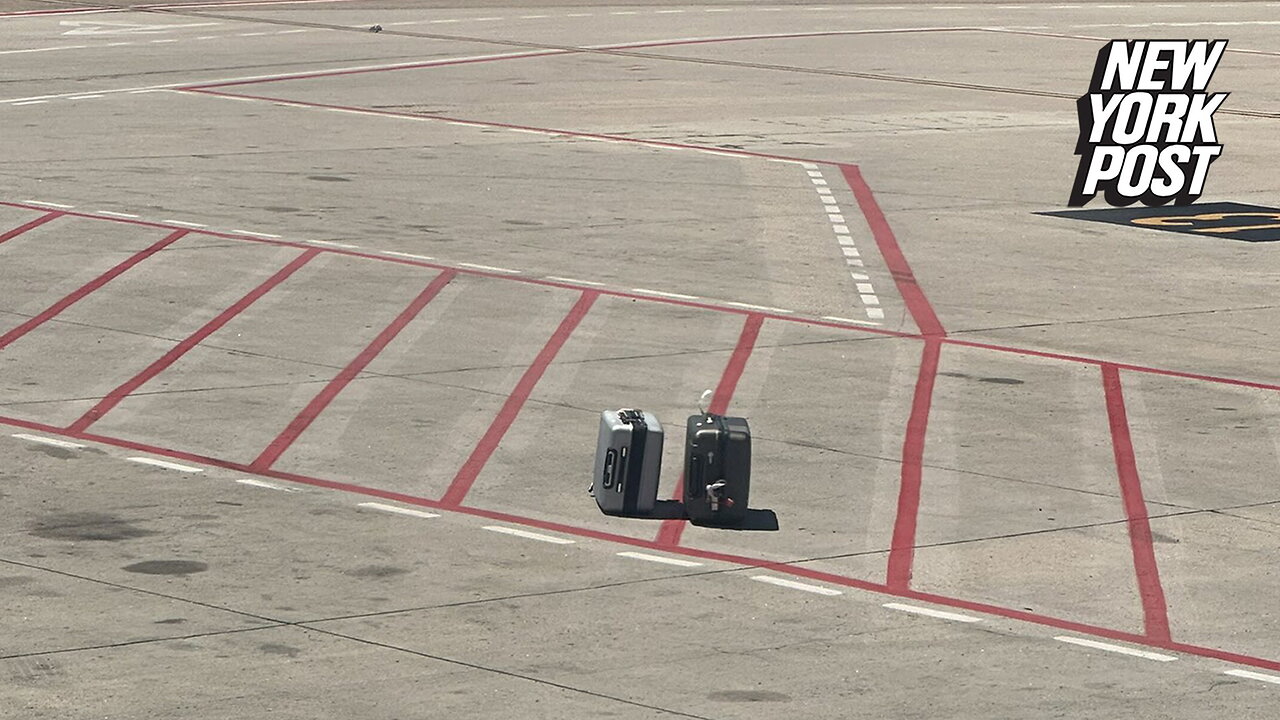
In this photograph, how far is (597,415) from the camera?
1931cm

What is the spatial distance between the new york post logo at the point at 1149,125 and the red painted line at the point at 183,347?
1444cm

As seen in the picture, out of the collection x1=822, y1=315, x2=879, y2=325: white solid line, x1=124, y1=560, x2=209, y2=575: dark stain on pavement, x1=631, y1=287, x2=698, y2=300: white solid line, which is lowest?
x1=124, y1=560, x2=209, y2=575: dark stain on pavement

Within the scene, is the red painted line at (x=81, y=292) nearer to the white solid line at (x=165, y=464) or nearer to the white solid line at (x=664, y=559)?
the white solid line at (x=165, y=464)

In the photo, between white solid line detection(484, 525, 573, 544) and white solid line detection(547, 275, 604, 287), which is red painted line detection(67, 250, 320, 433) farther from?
white solid line detection(484, 525, 573, 544)

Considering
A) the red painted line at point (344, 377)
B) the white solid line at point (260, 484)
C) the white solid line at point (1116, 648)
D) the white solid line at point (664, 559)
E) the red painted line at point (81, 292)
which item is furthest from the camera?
the red painted line at point (81, 292)

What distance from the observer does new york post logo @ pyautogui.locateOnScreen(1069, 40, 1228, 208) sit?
33.9m

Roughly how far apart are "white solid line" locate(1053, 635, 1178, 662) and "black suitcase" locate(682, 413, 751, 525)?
3.19 metres

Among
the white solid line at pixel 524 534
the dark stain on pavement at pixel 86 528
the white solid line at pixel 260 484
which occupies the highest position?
the white solid line at pixel 524 534

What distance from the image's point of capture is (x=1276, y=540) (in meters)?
16.2

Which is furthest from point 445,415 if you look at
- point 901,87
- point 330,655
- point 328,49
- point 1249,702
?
point 328,49

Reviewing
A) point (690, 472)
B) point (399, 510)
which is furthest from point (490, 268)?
point (690, 472)

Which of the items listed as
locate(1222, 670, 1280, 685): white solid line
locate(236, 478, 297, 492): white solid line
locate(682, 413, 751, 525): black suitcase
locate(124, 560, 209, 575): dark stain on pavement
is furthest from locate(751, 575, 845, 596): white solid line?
locate(236, 478, 297, 492): white solid line

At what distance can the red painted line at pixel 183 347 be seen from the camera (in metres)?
18.8

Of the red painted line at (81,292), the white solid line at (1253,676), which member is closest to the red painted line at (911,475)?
the white solid line at (1253,676)
